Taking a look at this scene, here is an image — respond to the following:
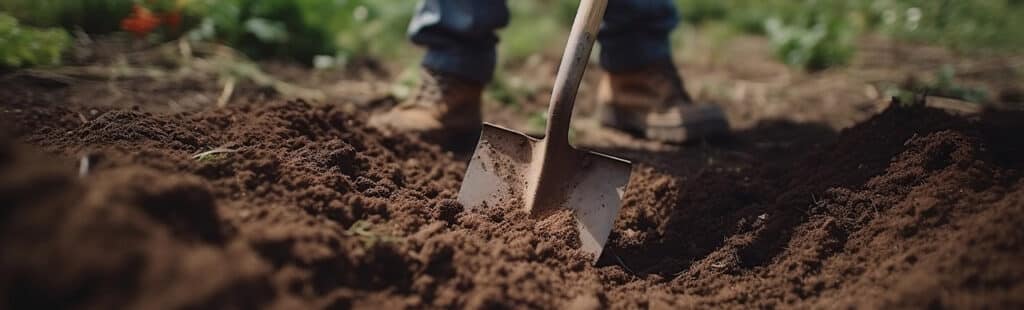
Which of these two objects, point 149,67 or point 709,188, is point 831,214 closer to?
point 709,188

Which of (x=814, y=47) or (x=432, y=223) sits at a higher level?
(x=814, y=47)

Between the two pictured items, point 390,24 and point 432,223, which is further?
point 390,24

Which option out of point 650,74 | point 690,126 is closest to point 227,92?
point 650,74

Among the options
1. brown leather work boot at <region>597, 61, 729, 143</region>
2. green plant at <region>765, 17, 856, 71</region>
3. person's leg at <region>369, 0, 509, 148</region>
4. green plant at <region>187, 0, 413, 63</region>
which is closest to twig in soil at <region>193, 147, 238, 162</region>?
person's leg at <region>369, 0, 509, 148</region>

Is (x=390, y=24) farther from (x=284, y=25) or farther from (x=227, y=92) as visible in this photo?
(x=227, y=92)

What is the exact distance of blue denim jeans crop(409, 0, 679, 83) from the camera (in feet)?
8.42

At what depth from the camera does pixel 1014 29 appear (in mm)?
4617

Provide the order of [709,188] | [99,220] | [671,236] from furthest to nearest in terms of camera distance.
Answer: [709,188] < [671,236] < [99,220]

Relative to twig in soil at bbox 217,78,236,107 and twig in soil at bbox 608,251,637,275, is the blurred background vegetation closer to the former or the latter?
twig in soil at bbox 217,78,236,107

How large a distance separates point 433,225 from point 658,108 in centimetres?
156

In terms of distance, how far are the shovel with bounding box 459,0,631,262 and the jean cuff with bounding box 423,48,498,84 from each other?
0.78m

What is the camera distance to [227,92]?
3010mm

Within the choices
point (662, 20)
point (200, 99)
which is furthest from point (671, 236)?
point (200, 99)

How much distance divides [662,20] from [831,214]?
130cm
